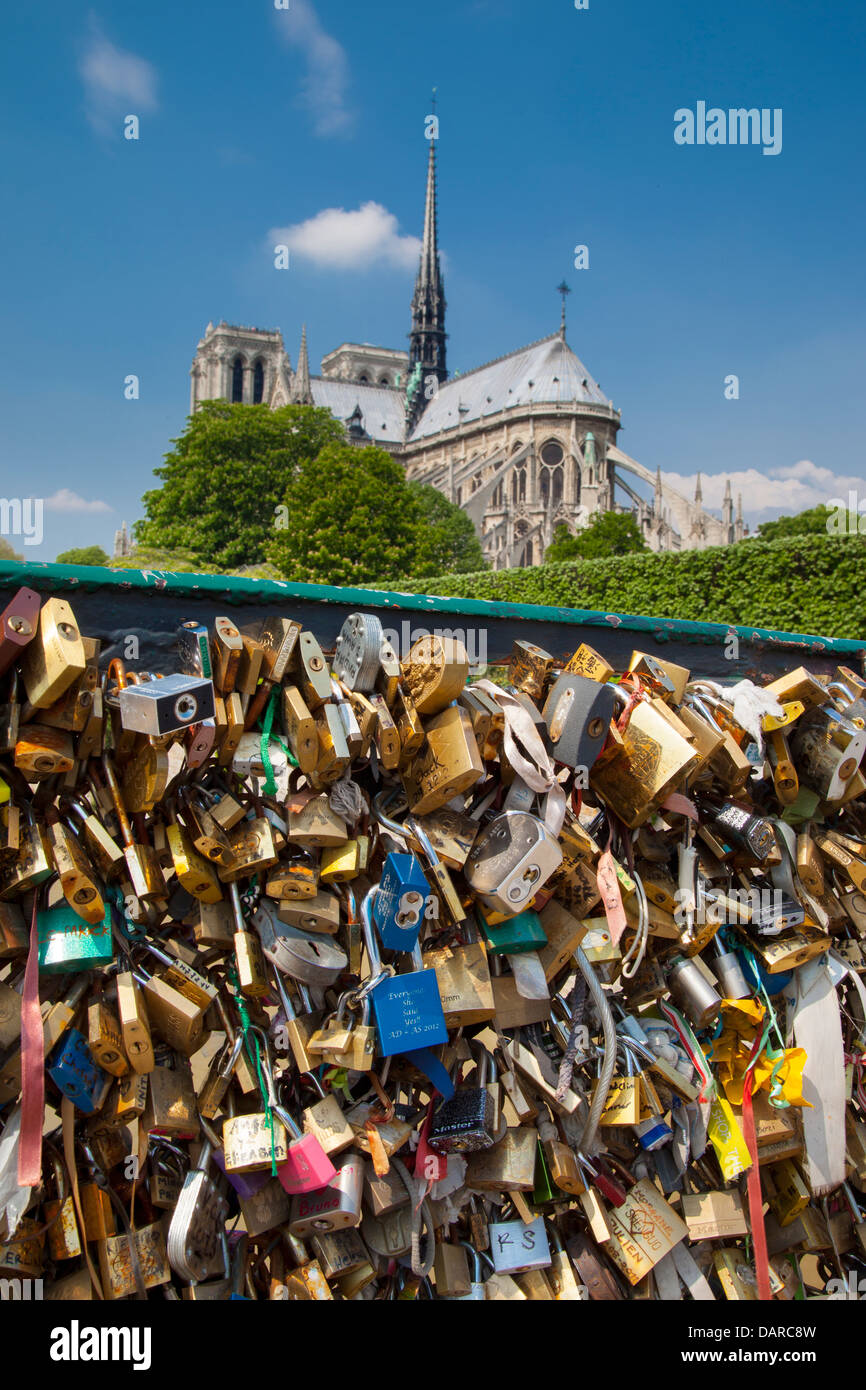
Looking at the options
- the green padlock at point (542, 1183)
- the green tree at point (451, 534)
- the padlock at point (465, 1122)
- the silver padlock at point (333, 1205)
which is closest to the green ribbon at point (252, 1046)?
the silver padlock at point (333, 1205)

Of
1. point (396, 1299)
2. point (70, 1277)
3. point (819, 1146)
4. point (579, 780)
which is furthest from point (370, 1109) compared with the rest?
point (819, 1146)

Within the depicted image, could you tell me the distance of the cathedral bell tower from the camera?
334 ft

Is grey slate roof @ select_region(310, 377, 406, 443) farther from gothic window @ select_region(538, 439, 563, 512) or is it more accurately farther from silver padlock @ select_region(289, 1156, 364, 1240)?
silver padlock @ select_region(289, 1156, 364, 1240)

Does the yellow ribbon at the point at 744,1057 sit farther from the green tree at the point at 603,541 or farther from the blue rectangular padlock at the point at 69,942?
the green tree at the point at 603,541

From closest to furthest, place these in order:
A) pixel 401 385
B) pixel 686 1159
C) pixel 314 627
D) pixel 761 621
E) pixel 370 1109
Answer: pixel 370 1109, pixel 314 627, pixel 686 1159, pixel 761 621, pixel 401 385

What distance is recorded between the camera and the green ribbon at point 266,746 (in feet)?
6.49

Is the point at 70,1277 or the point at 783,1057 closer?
the point at 70,1277

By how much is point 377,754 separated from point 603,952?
79 centimetres

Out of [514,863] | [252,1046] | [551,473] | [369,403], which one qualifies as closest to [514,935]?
[514,863]

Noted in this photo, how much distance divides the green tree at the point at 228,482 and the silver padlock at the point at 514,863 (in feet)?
173

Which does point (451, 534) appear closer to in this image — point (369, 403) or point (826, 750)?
point (369, 403)
